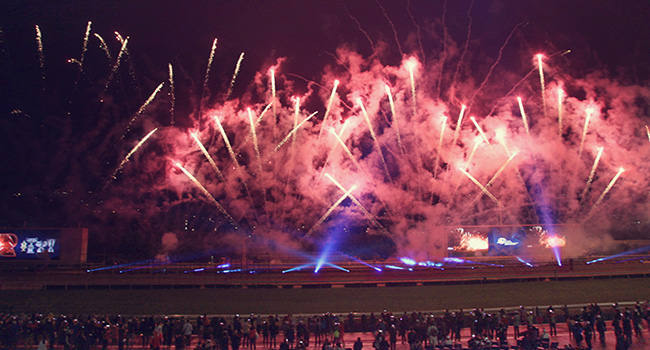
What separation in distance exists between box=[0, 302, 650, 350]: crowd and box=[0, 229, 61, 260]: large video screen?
27850 millimetres

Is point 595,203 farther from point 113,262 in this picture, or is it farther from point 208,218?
point 113,262

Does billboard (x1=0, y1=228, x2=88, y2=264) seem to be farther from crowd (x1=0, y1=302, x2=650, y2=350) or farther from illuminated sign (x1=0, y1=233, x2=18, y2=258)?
crowd (x1=0, y1=302, x2=650, y2=350)

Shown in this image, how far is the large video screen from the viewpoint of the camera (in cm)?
4172

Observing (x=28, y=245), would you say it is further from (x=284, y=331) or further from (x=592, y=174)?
(x=592, y=174)

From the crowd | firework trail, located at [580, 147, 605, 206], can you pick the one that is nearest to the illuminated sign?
the crowd

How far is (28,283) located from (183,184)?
2676cm

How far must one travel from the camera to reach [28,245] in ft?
137

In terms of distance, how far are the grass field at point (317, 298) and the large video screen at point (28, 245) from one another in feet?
46.7

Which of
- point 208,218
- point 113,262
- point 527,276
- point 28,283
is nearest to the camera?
point 28,283

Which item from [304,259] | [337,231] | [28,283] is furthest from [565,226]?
[28,283]

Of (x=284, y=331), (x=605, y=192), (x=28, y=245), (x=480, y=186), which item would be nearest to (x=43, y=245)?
(x=28, y=245)

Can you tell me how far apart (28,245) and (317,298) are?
30665mm

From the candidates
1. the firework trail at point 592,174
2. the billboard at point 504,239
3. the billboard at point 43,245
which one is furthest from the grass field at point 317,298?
the billboard at point 504,239

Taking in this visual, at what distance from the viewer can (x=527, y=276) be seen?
32750 millimetres
